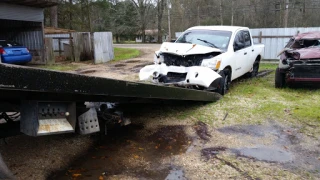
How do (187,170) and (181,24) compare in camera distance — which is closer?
(187,170)

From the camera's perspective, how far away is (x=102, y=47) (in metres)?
17.0

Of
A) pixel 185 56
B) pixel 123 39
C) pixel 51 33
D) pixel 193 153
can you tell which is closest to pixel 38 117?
pixel 193 153

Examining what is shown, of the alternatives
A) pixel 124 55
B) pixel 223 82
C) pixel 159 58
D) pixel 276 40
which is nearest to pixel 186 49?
pixel 159 58

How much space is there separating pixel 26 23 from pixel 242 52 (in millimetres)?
14082

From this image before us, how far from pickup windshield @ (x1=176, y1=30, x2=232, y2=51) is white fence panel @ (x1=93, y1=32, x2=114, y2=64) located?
9389mm

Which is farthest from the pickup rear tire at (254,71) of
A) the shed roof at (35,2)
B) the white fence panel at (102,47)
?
the shed roof at (35,2)

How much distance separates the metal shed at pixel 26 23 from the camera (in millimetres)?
14859

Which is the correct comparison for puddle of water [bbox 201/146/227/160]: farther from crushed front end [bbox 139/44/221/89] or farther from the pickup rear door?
the pickup rear door

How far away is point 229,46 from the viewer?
7387mm

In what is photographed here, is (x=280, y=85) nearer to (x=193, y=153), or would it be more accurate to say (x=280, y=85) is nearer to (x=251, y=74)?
(x=251, y=74)

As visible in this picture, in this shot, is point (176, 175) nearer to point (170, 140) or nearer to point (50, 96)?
point (170, 140)

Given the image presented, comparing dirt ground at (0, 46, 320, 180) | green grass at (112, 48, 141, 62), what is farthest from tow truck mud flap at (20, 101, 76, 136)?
green grass at (112, 48, 141, 62)

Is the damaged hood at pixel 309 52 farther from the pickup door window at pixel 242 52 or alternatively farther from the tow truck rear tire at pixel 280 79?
the pickup door window at pixel 242 52

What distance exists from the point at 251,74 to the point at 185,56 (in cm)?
394
